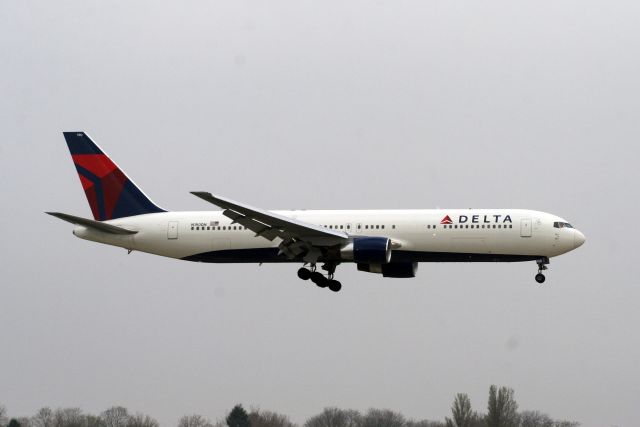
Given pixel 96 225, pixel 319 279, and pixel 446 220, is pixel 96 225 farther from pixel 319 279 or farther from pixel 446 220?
pixel 446 220

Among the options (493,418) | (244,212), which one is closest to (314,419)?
(493,418)

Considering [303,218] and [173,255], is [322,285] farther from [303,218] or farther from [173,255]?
[173,255]

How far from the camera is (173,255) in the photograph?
6625 centimetres

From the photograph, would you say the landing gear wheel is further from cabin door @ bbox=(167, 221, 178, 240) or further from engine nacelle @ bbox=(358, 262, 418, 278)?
cabin door @ bbox=(167, 221, 178, 240)

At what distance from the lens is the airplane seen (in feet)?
199

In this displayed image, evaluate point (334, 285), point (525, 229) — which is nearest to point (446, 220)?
point (525, 229)

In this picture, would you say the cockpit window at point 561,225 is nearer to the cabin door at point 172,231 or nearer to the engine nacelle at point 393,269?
the engine nacelle at point 393,269

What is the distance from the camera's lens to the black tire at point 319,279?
6469cm

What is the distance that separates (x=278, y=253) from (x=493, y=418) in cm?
1666

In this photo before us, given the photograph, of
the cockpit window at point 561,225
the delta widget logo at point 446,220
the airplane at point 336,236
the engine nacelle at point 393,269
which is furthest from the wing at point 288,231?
the cockpit window at point 561,225

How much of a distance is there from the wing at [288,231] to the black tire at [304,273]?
66.9 inches

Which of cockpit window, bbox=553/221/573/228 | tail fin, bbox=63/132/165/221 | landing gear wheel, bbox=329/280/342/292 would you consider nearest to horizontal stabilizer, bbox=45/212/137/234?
tail fin, bbox=63/132/165/221

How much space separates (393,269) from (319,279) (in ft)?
13.7

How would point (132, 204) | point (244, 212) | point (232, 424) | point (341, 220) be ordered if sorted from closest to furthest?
1. point (244, 212)
2. point (341, 220)
3. point (132, 204)
4. point (232, 424)
